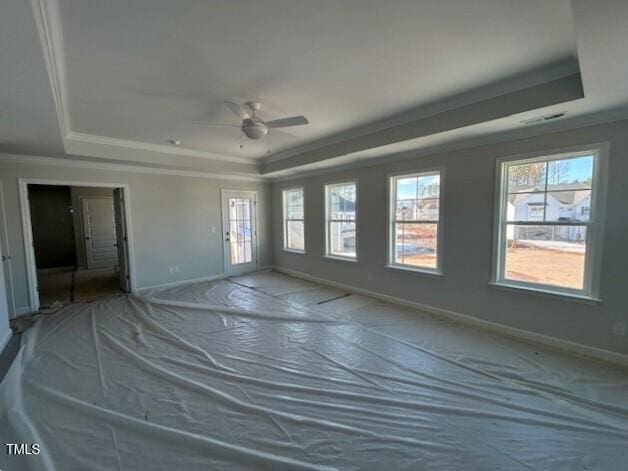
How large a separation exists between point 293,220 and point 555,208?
192 inches

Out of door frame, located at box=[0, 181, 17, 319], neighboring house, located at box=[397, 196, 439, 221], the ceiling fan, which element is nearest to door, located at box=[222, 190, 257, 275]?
door frame, located at box=[0, 181, 17, 319]

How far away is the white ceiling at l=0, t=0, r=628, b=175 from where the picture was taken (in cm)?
173

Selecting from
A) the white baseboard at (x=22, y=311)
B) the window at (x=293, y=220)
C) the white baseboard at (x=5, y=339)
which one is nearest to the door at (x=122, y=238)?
the white baseboard at (x=22, y=311)

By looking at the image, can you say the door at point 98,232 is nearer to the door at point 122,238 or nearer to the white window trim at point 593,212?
the door at point 122,238

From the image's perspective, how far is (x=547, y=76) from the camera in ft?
8.18

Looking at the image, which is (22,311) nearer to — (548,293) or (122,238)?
(122,238)

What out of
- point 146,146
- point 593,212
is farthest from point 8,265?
point 593,212

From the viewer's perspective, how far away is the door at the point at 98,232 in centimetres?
782

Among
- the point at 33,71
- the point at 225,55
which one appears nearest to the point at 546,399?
the point at 225,55

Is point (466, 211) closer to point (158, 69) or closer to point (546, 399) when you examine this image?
point (546, 399)

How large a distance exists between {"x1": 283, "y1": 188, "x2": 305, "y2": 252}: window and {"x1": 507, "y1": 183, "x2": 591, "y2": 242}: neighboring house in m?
4.08

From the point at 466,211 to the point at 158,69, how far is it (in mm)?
3788

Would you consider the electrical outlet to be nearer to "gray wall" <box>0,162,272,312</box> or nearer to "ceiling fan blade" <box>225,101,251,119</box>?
"ceiling fan blade" <box>225,101,251,119</box>

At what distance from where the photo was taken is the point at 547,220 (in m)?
3.20
